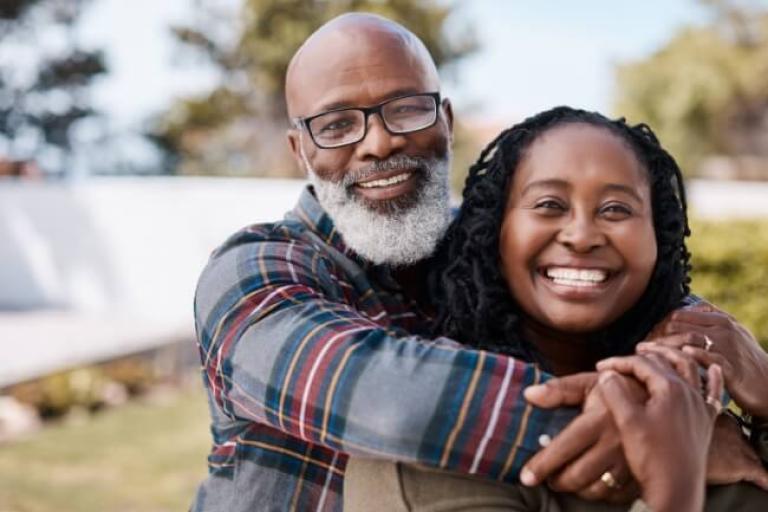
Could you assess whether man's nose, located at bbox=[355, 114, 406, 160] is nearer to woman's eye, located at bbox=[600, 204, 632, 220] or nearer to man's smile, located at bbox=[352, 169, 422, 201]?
man's smile, located at bbox=[352, 169, 422, 201]

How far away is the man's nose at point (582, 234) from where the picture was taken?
1.74 m

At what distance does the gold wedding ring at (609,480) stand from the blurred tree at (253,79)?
19.6 metres

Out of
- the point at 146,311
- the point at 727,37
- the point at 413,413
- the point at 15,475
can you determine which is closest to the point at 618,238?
the point at 413,413

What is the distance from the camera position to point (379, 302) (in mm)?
2207

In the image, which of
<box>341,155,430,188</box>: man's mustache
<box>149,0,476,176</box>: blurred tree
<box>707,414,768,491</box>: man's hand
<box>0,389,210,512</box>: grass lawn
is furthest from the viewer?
<box>149,0,476,176</box>: blurred tree

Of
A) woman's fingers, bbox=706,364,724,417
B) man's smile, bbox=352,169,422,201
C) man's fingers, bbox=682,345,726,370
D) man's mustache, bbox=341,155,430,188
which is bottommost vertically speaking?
woman's fingers, bbox=706,364,724,417

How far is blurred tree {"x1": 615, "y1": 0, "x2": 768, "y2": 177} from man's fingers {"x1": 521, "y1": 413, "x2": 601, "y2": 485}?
26787 millimetres

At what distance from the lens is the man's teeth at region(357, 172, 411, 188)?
241 centimetres

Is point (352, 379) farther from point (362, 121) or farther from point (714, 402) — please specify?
point (362, 121)

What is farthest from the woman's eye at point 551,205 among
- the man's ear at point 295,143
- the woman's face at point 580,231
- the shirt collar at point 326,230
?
the man's ear at point 295,143

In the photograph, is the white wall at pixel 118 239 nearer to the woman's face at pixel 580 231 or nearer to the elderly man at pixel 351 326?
the elderly man at pixel 351 326

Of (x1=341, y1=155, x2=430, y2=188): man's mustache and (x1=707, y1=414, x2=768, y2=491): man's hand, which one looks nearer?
(x1=707, y1=414, x2=768, y2=491): man's hand

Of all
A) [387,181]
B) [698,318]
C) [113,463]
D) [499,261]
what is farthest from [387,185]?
[113,463]

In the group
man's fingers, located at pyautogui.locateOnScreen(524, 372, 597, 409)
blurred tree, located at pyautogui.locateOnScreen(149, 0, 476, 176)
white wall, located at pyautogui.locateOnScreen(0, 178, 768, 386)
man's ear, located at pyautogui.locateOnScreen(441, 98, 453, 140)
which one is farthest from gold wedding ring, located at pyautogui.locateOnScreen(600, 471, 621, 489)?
blurred tree, located at pyautogui.locateOnScreen(149, 0, 476, 176)
